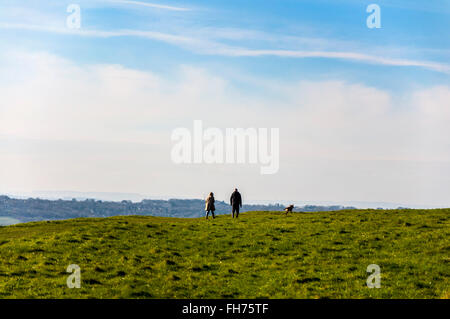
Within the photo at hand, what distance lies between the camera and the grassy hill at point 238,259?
888 inches

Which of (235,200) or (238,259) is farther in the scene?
(235,200)

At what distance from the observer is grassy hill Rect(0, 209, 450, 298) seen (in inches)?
888

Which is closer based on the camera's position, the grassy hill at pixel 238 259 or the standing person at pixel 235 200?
the grassy hill at pixel 238 259

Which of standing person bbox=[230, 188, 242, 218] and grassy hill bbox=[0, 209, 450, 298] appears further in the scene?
standing person bbox=[230, 188, 242, 218]

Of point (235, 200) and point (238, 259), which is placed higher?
point (235, 200)

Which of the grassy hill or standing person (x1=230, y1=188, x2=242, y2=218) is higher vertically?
standing person (x1=230, y1=188, x2=242, y2=218)

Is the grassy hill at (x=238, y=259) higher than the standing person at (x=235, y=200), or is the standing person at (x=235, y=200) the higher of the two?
the standing person at (x=235, y=200)

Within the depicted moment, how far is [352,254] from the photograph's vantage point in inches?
1195

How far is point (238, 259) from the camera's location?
3069 centimetres
